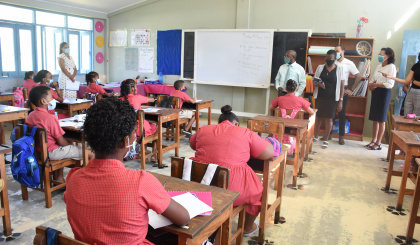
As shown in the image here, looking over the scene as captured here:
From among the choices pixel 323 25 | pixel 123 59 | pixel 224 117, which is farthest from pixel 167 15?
pixel 224 117

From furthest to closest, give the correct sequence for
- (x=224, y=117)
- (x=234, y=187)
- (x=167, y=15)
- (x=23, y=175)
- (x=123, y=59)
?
1. (x=123, y=59)
2. (x=167, y=15)
3. (x=23, y=175)
4. (x=224, y=117)
5. (x=234, y=187)

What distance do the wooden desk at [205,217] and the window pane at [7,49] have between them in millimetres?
6648

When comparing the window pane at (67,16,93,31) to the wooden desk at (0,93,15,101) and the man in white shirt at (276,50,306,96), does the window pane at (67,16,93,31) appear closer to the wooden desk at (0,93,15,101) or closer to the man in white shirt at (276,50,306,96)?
the wooden desk at (0,93,15,101)

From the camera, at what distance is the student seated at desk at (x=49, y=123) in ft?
9.72

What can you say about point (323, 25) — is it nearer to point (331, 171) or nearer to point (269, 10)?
point (269, 10)

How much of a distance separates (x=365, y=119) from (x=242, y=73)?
260 cm

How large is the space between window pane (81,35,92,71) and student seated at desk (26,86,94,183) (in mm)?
6013

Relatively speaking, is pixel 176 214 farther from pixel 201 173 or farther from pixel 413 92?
pixel 413 92

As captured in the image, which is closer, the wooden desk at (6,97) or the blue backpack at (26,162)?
the blue backpack at (26,162)

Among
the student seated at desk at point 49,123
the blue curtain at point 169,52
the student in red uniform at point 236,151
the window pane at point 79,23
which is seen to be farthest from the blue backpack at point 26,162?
the window pane at point 79,23

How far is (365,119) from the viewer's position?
6180 millimetres

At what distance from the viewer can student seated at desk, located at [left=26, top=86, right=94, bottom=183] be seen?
117 inches

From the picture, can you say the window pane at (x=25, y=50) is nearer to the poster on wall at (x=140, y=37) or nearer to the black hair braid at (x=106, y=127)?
the poster on wall at (x=140, y=37)

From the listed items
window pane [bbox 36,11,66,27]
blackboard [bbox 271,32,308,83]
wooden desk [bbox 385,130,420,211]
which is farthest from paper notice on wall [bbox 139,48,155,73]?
wooden desk [bbox 385,130,420,211]
